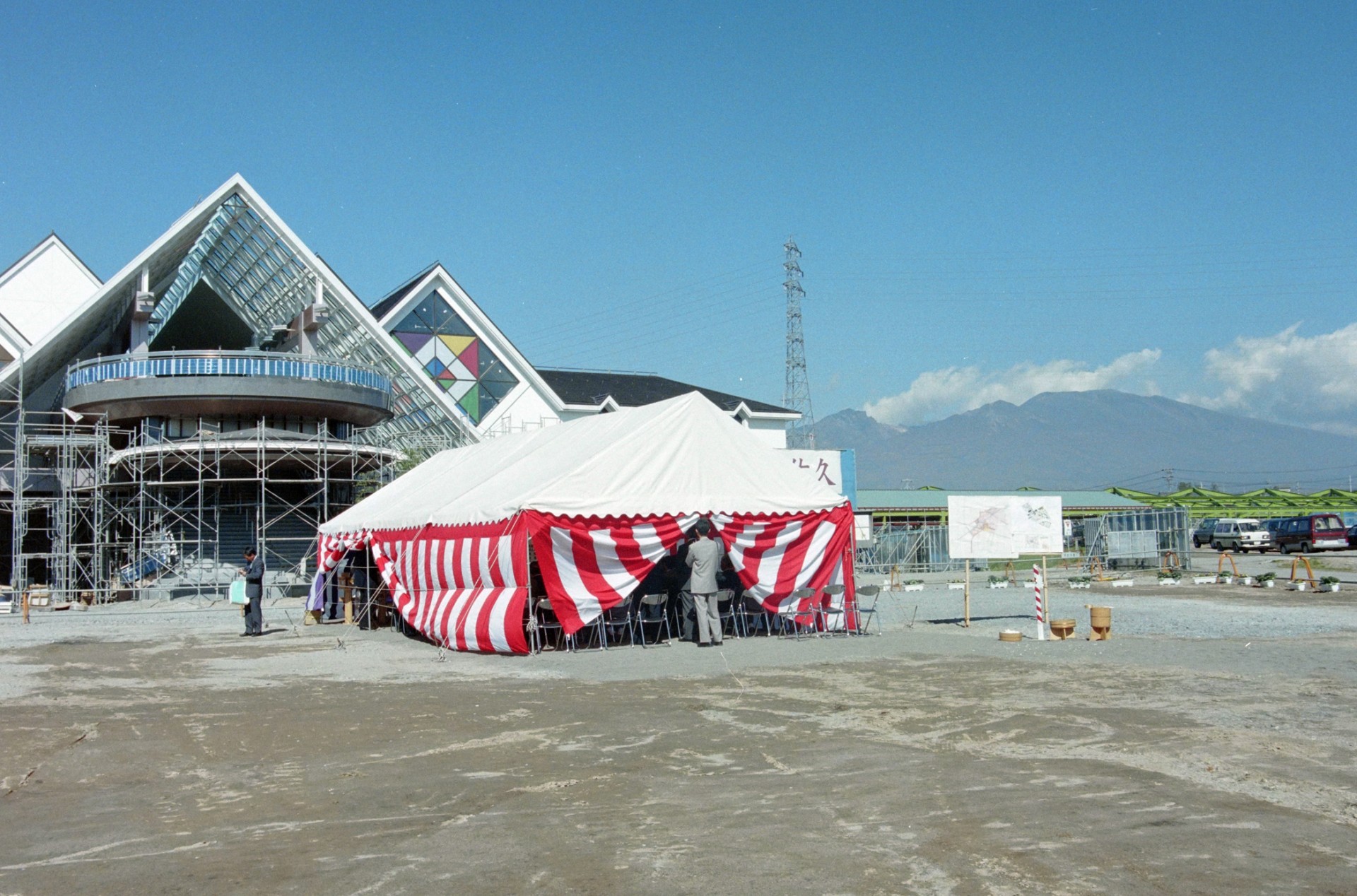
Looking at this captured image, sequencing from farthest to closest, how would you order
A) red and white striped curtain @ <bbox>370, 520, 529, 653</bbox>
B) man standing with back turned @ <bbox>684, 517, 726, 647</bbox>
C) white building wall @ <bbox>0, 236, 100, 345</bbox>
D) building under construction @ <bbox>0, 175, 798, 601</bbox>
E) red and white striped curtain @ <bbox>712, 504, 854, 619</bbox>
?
white building wall @ <bbox>0, 236, 100, 345</bbox>, building under construction @ <bbox>0, 175, 798, 601</bbox>, red and white striped curtain @ <bbox>712, 504, 854, 619</bbox>, man standing with back turned @ <bbox>684, 517, 726, 647</bbox>, red and white striped curtain @ <bbox>370, 520, 529, 653</bbox>

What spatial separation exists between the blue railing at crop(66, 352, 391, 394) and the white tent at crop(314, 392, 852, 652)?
16667 mm

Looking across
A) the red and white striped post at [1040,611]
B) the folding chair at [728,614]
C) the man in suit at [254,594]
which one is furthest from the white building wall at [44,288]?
the red and white striped post at [1040,611]

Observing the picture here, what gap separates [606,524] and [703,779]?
347 inches

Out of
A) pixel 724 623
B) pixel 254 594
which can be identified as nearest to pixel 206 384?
pixel 254 594

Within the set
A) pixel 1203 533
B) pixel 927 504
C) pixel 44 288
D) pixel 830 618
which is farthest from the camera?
pixel 927 504

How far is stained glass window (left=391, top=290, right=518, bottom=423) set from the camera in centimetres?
5000

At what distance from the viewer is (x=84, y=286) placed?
48.1m

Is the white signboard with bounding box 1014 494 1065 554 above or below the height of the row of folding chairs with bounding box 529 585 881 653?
above

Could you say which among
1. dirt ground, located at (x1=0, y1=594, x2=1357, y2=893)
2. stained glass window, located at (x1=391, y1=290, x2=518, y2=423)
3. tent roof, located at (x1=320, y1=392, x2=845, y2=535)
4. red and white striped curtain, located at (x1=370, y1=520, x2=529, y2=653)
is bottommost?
dirt ground, located at (x1=0, y1=594, x2=1357, y2=893)

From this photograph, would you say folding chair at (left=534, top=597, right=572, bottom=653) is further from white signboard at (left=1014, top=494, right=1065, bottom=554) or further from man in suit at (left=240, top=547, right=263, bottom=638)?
white signboard at (left=1014, top=494, right=1065, bottom=554)

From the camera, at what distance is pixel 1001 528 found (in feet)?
62.2

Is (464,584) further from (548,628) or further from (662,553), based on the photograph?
(662,553)

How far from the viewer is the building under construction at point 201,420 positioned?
3394 centimetres

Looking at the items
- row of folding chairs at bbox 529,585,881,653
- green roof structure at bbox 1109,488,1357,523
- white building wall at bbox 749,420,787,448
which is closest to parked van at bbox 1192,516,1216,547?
green roof structure at bbox 1109,488,1357,523
